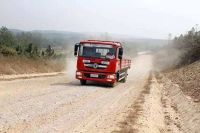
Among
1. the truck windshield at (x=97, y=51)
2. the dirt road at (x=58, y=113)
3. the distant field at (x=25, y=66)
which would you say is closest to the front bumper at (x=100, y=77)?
the truck windshield at (x=97, y=51)

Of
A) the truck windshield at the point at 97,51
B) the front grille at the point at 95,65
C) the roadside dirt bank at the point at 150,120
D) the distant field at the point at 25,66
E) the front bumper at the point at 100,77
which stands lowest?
the distant field at the point at 25,66

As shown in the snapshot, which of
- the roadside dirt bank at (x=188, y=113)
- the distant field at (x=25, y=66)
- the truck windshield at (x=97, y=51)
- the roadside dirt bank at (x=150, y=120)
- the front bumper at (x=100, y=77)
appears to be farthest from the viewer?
the distant field at (x=25, y=66)

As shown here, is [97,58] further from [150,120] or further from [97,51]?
[150,120]

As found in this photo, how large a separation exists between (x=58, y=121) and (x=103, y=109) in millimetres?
4012

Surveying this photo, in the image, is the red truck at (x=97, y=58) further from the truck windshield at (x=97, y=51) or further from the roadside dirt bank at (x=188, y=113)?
the roadside dirt bank at (x=188, y=113)

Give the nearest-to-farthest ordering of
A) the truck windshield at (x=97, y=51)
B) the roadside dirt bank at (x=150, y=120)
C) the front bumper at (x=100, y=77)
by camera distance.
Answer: the roadside dirt bank at (x=150, y=120) < the truck windshield at (x=97, y=51) < the front bumper at (x=100, y=77)

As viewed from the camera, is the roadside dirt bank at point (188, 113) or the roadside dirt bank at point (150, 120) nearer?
the roadside dirt bank at point (150, 120)

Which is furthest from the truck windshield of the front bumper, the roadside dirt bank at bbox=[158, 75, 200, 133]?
the roadside dirt bank at bbox=[158, 75, 200, 133]

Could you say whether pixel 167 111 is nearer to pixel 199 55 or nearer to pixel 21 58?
pixel 21 58

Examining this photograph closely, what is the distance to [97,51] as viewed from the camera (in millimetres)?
28469

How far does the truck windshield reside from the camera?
2848cm

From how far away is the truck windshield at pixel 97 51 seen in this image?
2848 centimetres

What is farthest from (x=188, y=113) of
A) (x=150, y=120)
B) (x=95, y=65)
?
(x=95, y=65)

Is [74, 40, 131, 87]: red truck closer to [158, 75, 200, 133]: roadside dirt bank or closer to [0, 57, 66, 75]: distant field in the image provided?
[158, 75, 200, 133]: roadside dirt bank
